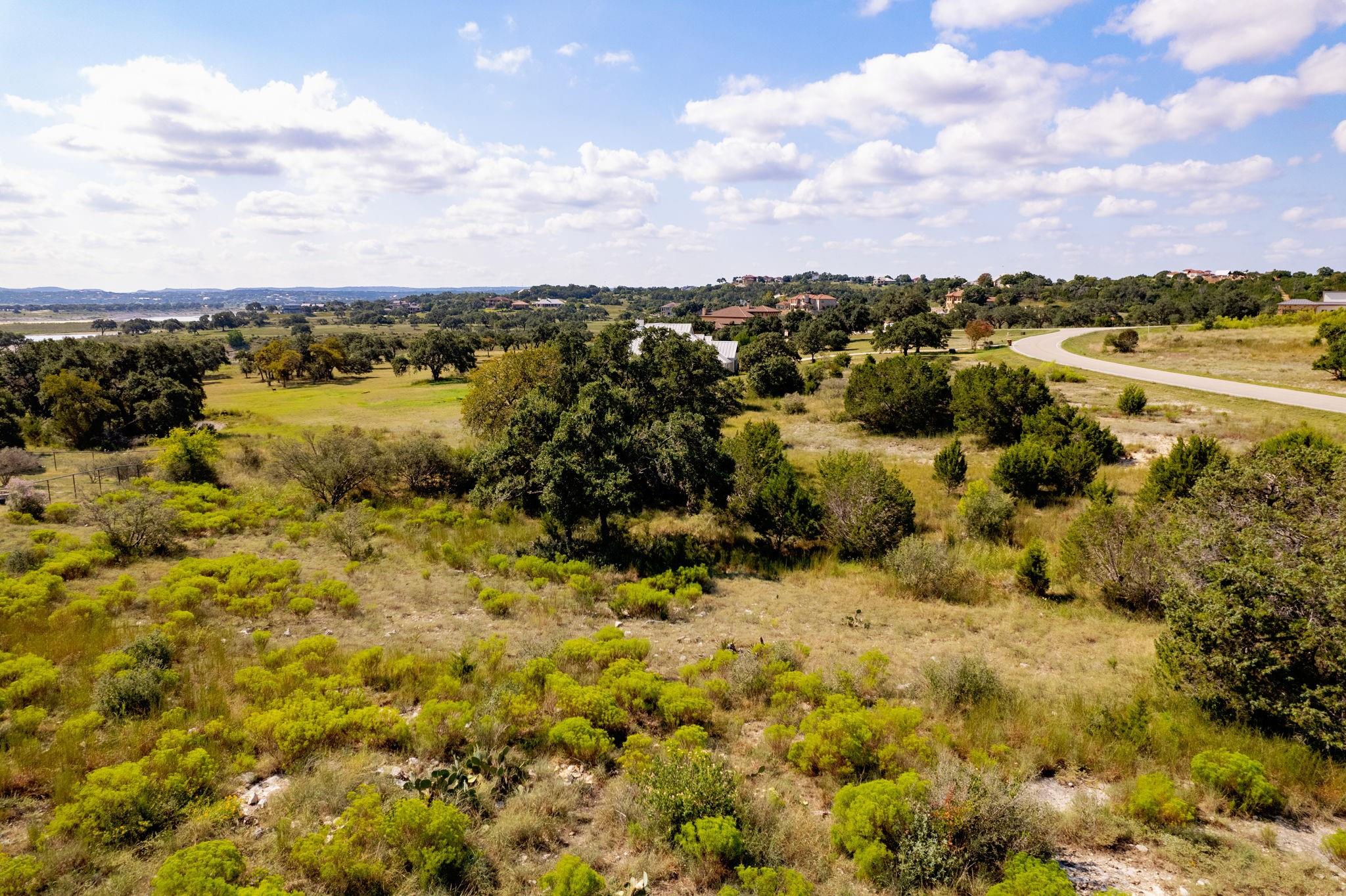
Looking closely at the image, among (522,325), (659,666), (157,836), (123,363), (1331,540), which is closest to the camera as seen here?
(157,836)

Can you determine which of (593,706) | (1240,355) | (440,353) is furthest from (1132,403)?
(440,353)

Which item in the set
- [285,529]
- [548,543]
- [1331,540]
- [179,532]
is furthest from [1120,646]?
[179,532]

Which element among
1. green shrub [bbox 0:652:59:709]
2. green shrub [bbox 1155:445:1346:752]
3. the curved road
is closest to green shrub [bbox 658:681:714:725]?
green shrub [bbox 1155:445:1346:752]

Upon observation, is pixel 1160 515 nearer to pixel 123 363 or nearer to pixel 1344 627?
pixel 1344 627

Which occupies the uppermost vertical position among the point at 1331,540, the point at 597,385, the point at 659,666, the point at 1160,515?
the point at 597,385

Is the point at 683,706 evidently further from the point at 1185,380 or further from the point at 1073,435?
the point at 1185,380
